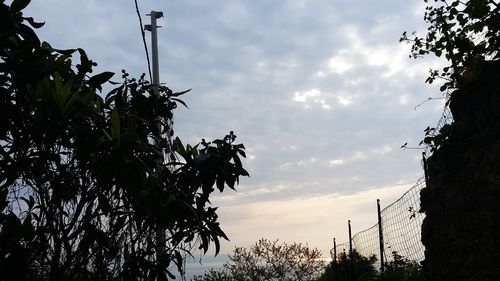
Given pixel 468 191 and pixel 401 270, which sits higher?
pixel 468 191

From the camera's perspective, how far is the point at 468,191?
4.95m

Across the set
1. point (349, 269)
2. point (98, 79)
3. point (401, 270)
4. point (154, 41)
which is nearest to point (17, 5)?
point (98, 79)

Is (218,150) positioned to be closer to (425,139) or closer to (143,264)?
(143,264)

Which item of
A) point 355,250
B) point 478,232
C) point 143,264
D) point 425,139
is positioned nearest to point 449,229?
point 478,232

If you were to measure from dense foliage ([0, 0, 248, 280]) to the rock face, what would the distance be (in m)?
2.27

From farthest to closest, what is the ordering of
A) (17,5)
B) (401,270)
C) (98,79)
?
(401,270) → (98,79) → (17,5)

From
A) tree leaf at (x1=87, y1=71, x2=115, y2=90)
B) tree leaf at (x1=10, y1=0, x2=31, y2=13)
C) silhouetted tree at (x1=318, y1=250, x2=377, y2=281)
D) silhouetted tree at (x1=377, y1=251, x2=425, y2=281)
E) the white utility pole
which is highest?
the white utility pole

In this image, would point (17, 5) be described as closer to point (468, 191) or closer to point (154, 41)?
point (468, 191)

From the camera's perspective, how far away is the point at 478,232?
4.76 m

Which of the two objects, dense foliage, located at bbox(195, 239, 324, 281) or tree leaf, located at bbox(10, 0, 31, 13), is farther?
dense foliage, located at bbox(195, 239, 324, 281)

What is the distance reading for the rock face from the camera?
469 centimetres

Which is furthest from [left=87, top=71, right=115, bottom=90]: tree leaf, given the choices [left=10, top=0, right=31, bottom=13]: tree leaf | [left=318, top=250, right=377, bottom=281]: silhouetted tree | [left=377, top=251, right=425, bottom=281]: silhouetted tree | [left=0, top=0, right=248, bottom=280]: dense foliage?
[left=318, top=250, right=377, bottom=281]: silhouetted tree

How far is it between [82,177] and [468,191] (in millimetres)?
3375

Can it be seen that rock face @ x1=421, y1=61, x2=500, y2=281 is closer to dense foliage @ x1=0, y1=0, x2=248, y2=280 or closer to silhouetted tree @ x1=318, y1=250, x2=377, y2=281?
dense foliage @ x1=0, y1=0, x2=248, y2=280
